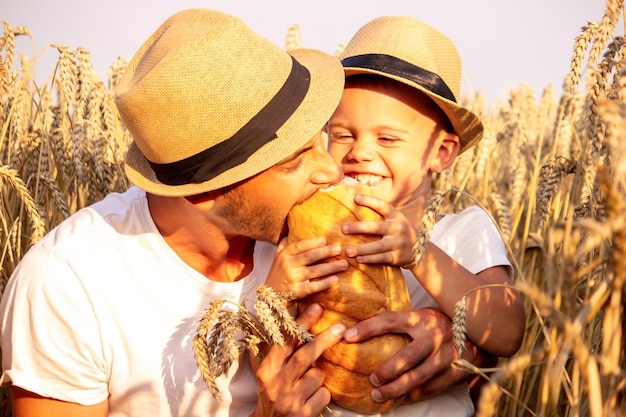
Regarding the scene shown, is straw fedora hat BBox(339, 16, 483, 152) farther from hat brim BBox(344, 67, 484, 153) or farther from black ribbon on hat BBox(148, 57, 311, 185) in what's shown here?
black ribbon on hat BBox(148, 57, 311, 185)

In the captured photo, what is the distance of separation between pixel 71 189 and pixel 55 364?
1454 mm

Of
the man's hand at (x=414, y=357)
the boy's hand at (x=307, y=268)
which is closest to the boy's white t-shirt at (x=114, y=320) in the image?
the boy's hand at (x=307, y=268)

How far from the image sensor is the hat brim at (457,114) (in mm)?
2764

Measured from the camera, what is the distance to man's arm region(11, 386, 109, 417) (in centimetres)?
214

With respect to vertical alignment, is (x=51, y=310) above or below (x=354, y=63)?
below

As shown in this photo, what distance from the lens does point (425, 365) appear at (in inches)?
85.1

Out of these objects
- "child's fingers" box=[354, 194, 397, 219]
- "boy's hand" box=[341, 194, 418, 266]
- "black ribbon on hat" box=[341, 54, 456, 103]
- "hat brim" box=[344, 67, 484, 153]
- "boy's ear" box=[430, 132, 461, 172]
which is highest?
"black ribbon on hat" box=[341, 54, 456, 103]

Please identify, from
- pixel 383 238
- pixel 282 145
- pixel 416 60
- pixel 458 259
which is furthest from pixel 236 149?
pixel 416 60

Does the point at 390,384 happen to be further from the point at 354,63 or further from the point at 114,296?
the point at 354,63

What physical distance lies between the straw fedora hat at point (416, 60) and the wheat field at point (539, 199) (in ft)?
1.31

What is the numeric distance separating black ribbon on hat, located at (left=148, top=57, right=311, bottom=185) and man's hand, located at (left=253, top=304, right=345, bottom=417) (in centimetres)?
52

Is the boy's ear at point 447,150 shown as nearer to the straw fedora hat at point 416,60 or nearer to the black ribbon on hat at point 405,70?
the straw fedora hat at point 416,60

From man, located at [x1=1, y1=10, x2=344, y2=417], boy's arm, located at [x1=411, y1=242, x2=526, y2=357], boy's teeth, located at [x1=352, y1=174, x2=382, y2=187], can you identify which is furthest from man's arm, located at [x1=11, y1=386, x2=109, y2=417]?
boy's teeth, located at [x1=352, y1=174, x2=382, y2=187]

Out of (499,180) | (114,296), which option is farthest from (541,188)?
(499,180)
